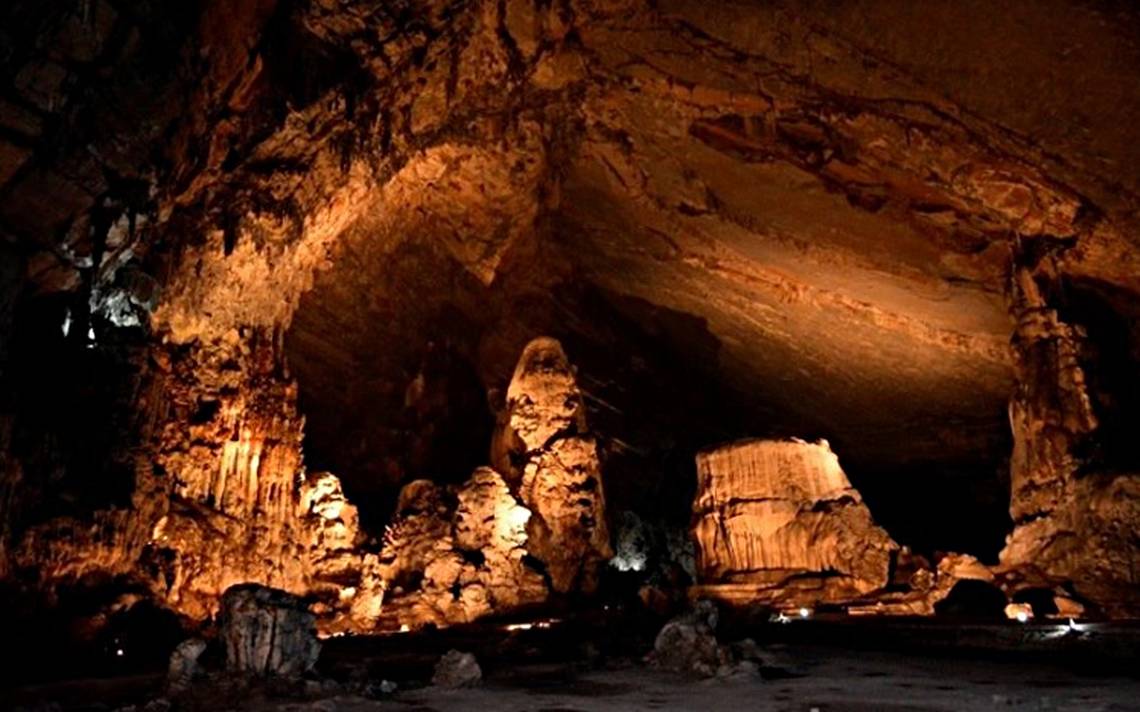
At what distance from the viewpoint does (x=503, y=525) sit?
1725cm

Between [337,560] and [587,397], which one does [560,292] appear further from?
[337,560]

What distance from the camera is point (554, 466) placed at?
18.8 m

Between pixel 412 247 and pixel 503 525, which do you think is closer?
pixel 503 525

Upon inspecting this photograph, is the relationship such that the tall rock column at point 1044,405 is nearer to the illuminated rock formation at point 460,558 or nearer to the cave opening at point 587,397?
the cave opening at point 587,397

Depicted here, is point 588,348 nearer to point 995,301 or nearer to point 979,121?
point 995,301

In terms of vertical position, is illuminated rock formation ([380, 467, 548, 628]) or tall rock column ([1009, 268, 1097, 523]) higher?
tall rock column ([1009, 268, 1097, 523])

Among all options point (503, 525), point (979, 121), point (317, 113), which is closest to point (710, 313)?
point (503, 525)

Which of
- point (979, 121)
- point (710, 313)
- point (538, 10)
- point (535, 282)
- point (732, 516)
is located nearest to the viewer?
point (979, 121)

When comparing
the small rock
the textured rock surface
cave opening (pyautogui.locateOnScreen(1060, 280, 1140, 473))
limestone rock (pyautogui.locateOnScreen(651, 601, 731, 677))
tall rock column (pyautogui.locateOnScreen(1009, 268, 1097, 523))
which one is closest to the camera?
the small rock

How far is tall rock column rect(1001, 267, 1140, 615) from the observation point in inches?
433

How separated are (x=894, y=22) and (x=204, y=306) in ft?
37.4

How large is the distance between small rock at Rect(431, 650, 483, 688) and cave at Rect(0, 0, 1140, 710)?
0.03m

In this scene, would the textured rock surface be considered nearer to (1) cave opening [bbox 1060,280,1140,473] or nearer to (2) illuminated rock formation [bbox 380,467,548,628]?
(1) cave opening [bbox 1060,280,1140,473]

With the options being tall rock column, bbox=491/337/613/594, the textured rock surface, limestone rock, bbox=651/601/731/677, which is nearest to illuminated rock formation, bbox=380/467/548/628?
tall rock column, bbox=491/337/613/594
